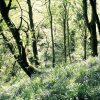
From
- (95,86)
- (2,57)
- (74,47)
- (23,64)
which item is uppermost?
(95,86)

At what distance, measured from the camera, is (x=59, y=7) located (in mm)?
50000

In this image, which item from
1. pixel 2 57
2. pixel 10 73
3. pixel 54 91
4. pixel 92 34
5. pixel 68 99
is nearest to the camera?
pixel 68 99

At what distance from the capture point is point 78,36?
7125 centimetres

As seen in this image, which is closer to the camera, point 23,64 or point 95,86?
point 95,86

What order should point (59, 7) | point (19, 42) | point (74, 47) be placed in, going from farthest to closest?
point (74, 47) < point (59, 7) < point (19, 42)

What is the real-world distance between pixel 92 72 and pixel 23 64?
9369 mm

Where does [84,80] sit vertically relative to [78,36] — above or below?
above

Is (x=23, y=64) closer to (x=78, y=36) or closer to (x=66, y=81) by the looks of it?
(x=66, y=81)

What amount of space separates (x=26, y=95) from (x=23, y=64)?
898 cm

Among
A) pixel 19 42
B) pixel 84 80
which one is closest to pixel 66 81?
pixel 84 80

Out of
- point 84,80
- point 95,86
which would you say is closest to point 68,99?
point 95,86

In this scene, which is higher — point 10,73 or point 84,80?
point 84,80

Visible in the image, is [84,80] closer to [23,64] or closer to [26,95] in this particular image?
[26,95]

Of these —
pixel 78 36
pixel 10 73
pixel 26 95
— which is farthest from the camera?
pixel 78 36
